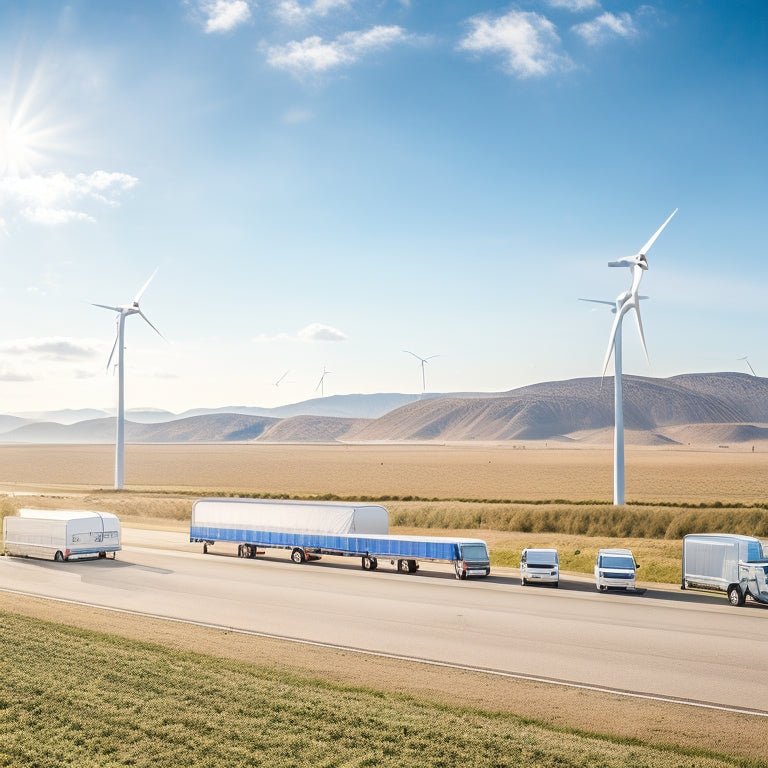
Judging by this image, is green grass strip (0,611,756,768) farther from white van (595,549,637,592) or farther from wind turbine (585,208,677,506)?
wind turbine (585,208,677,506)

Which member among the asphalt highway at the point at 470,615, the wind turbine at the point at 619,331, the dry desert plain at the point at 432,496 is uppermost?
the wind turbine at the point at 619,331

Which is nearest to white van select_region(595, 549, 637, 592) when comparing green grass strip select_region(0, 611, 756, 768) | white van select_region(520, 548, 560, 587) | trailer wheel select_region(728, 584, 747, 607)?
white van select_region(520, 548, 560, 587)

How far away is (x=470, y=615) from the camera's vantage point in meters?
34.1

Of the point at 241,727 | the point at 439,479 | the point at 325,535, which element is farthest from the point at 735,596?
the point at 439,479

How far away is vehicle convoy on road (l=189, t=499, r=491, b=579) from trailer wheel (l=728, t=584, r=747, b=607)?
12.6 meters

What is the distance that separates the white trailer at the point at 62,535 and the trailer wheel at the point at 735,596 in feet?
115

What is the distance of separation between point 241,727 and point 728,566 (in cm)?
2930

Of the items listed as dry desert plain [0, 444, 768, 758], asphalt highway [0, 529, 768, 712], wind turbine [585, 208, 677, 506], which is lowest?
asphalt highway [0, 529, 768, 712]

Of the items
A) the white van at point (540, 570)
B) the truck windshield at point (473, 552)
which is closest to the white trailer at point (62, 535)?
the truck windshield at point (473, 552)

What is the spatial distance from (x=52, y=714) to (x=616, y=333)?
60565 millimetres

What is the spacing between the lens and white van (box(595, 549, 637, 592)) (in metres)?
41.0

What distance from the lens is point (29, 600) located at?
3519 cm

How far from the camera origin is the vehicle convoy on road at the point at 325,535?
46.9 meters

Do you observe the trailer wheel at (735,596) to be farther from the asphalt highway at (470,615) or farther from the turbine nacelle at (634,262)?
the turbine nacelle at (634,262)
